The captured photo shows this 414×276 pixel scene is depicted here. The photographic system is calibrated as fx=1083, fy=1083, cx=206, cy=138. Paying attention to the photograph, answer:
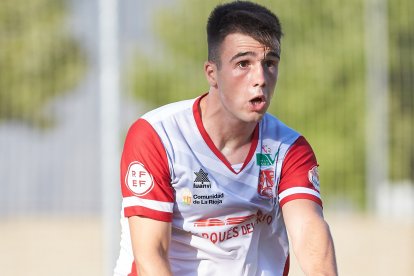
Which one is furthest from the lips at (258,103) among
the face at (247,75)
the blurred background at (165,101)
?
the blurred background at (165,101)

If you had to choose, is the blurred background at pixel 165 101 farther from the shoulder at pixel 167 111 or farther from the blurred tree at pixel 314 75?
the shoulder at pixel 167 111

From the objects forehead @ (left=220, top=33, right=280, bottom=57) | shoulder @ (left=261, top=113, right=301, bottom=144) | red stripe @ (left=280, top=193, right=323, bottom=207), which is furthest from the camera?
shoulder @ (left=261, top=113, right=301, bottom=144)

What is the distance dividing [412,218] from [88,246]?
16.5 ft

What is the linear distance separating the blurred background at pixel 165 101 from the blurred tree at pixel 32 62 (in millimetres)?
19

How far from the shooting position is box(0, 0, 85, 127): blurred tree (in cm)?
1406

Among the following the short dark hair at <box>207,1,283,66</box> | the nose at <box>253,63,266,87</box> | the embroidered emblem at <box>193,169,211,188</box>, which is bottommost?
the embroidered emblem at <box>193,169,211,188</box>

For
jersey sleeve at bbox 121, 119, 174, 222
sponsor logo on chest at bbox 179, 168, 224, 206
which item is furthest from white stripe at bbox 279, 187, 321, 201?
jersey sleeve at bbox 121, 119, 174, 222

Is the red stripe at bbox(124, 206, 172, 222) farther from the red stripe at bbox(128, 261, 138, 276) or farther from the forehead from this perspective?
the forehead

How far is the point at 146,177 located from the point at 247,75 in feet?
1.94

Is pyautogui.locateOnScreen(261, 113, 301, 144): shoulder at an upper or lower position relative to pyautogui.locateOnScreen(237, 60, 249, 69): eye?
lower

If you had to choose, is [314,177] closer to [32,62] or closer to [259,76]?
[259,76]

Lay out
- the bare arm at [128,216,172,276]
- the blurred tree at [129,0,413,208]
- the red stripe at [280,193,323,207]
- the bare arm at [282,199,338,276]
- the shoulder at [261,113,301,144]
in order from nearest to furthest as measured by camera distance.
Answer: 1. the bare arm at [128,216,172,276]
2. the bare arm at [282,199,338,276]
3. the red stripe at [280,193,323,207]
4. the shoulder at [261,113,301,144]
5. the blurred tree at [129,0,413,208]

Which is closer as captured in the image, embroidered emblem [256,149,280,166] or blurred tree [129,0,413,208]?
embroidered emblem [256,149,280,166]

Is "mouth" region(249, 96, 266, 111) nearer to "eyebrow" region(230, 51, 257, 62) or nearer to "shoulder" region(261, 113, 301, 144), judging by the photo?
"eyebrow" region(230, 51, 257, 62)
